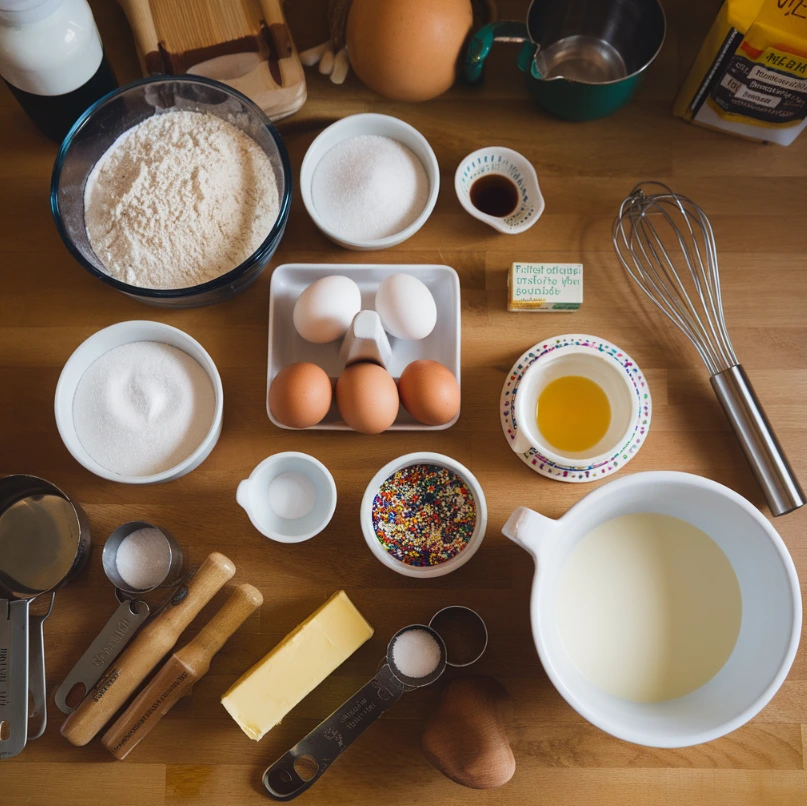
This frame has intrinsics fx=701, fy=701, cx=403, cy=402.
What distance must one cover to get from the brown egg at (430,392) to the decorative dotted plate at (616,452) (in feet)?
0.30

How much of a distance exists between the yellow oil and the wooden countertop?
0.06m

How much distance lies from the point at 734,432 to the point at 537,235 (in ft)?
1.25

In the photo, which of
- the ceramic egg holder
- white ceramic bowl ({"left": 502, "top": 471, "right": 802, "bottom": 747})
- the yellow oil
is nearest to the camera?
white ceramic bowl ({"left": 502, "top": 471, "right": 802, "bottom": 747})

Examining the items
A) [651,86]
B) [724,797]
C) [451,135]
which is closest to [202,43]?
[451,135]

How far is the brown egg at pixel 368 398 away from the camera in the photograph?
0.83 meters

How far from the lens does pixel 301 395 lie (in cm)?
84

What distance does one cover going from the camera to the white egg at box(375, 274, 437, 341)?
2.82 feet

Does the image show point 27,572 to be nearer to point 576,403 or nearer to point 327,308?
point 327,308

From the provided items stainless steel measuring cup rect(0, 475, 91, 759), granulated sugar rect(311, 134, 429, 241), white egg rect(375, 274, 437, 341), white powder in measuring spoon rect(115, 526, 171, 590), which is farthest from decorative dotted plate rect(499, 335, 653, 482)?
stainless steel measuring cup rect(0, 475, 91, 759)

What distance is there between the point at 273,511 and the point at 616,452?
1.46ft

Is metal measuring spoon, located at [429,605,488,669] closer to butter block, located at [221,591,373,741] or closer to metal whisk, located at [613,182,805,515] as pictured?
butter block, located at [221,591,373,741]

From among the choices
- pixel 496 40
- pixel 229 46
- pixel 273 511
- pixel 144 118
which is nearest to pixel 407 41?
pixel 496 40

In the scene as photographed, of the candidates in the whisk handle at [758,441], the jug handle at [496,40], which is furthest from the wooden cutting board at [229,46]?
the whisk handle at [758,441]

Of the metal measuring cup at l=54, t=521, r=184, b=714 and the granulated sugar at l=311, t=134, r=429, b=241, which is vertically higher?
the granulated sugar at l=311, t=134, r=429, b=241
